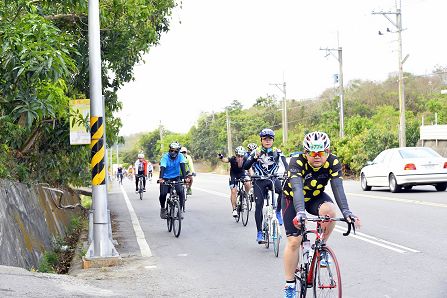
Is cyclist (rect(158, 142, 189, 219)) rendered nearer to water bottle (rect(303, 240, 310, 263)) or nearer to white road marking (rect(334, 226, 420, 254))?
white road marking (rect(334, 226, 420, 254))

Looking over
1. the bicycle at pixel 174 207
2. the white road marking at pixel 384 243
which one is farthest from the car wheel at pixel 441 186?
the bicycle at pixel 174 207

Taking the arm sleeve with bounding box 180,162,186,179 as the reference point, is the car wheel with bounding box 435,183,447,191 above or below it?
below

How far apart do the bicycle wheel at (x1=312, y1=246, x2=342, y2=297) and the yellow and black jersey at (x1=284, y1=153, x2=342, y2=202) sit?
86cm

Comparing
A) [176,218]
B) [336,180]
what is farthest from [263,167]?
[336,180]

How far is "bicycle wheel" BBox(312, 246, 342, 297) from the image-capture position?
18.5 ft

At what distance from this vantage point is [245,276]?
8.78m

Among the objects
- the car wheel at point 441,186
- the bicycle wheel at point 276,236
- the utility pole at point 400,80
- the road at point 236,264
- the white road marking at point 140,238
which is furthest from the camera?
the utility pole at point 400,80

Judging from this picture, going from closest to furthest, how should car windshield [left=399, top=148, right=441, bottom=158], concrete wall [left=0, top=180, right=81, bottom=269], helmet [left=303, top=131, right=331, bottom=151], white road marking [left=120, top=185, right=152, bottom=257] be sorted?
1. helmet [left=303, top=131, right=331, bottom=151]
2. concrete wall [left=0, top=180, right=81, bottom=269]
3. white road marking [left=120, top=185, right=152, bottom=257]
4. car windshield [left=399, top=148, right=441, bottom=158]

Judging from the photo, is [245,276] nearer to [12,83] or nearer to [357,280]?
[357,280]

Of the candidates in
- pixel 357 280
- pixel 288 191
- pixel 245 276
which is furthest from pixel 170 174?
pixel 288 191

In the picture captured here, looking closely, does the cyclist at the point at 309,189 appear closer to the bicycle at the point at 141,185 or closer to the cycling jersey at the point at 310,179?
the cycling jersey at the point at 310,179

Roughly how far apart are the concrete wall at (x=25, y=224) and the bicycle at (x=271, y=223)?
11.9 feet

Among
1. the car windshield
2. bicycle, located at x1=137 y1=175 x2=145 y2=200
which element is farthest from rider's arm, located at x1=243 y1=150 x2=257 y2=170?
bicycle, located at x1=137 y1=175 x2=145 y2=200

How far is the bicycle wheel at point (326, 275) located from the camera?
5637mm
